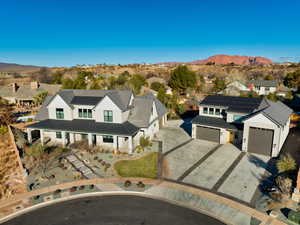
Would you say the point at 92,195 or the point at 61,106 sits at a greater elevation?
the point at 61,106

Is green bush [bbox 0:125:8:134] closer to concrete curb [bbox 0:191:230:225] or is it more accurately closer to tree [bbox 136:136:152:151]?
concrete curb [bbox 0:191:230:225]

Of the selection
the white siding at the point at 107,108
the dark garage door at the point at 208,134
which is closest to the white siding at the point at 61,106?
the white siding at the point at 107,108

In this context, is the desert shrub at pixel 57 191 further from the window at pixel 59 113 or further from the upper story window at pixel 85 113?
the window at pixel 59 113

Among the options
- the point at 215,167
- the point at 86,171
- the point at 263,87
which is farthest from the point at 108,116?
the point at 263,87

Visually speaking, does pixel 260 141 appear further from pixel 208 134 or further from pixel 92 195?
pixel 92 195

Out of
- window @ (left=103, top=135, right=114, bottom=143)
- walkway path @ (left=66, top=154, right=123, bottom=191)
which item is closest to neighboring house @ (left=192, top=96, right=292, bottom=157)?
window @ (left=103, top=135, right=114, bottom=143)

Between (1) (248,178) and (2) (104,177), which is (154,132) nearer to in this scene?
(2) (104,177)
